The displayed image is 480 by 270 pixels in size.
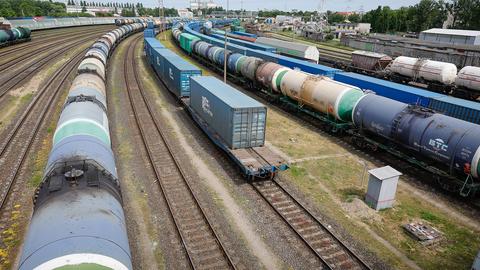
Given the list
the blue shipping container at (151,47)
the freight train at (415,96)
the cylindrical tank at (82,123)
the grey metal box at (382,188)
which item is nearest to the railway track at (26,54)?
the blue shipping container at (151,47)

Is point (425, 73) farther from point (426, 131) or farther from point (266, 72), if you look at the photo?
point (426, 131)

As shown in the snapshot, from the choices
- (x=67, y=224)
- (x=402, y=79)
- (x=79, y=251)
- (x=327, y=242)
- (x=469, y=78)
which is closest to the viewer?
(x=79, y=251)

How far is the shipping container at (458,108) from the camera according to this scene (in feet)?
66.8

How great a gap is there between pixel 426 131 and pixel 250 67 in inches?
814

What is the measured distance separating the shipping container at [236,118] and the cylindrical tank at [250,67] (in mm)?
12784

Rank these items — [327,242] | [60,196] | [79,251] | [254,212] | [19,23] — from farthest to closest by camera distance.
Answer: [19,23], [254,212], [327,242], [60,196], [79,251]

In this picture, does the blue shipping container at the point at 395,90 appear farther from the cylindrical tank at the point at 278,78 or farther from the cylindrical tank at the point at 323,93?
the cylindrical tank at the point at 278,78

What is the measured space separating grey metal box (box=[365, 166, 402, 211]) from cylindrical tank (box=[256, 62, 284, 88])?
17188mm

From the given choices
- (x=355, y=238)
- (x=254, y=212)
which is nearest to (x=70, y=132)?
(x=254, y=212)

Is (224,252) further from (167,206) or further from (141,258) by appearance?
(167,206)

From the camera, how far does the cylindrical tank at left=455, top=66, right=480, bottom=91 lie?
33344 mm

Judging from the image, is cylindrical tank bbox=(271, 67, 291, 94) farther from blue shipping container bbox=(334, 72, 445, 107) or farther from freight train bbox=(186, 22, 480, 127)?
blue shipping container bbox=(334, 72, 445, 107)

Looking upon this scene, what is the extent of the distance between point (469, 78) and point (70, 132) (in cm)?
3856

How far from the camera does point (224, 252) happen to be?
12148mm
